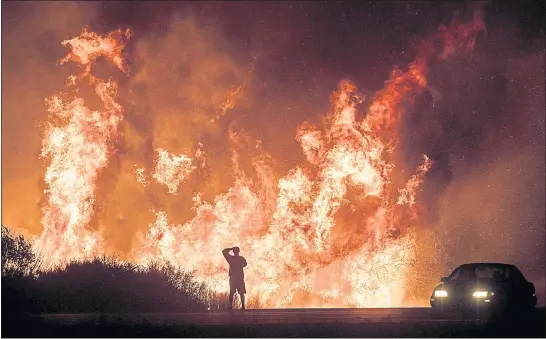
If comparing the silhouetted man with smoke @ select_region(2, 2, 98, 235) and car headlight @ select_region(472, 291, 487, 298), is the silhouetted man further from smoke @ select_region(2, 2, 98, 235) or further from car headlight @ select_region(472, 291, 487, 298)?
smoke @ select_region(2, 2, 98, 235)

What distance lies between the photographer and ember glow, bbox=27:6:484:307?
37.8 metres

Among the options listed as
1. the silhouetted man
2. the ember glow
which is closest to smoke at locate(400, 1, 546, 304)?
the ember glow

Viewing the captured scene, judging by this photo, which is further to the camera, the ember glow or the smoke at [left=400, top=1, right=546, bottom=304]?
the smoke at [left=400, top=1, right=546, bottom=304]

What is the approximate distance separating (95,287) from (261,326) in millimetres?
7959

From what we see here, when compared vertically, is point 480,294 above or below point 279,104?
below

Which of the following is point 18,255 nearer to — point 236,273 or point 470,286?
point 236,273

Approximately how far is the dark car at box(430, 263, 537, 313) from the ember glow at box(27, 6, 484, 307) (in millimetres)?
14224

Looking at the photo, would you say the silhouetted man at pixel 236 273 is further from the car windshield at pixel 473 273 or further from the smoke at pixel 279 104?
the smoke at pixel 279 104

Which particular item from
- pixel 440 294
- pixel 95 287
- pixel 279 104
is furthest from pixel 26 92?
pixel 440 294

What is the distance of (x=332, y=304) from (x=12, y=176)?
51.0ft

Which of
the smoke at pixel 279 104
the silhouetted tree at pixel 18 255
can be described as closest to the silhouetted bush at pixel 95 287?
A: the silhouetted tree at pixel 18 255

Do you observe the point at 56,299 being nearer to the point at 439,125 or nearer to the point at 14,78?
the point at 14,78

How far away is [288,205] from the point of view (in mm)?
38906

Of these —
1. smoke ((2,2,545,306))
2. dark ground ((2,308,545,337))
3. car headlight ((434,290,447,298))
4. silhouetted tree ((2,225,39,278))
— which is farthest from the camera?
smoke ((2,2,545,306))
